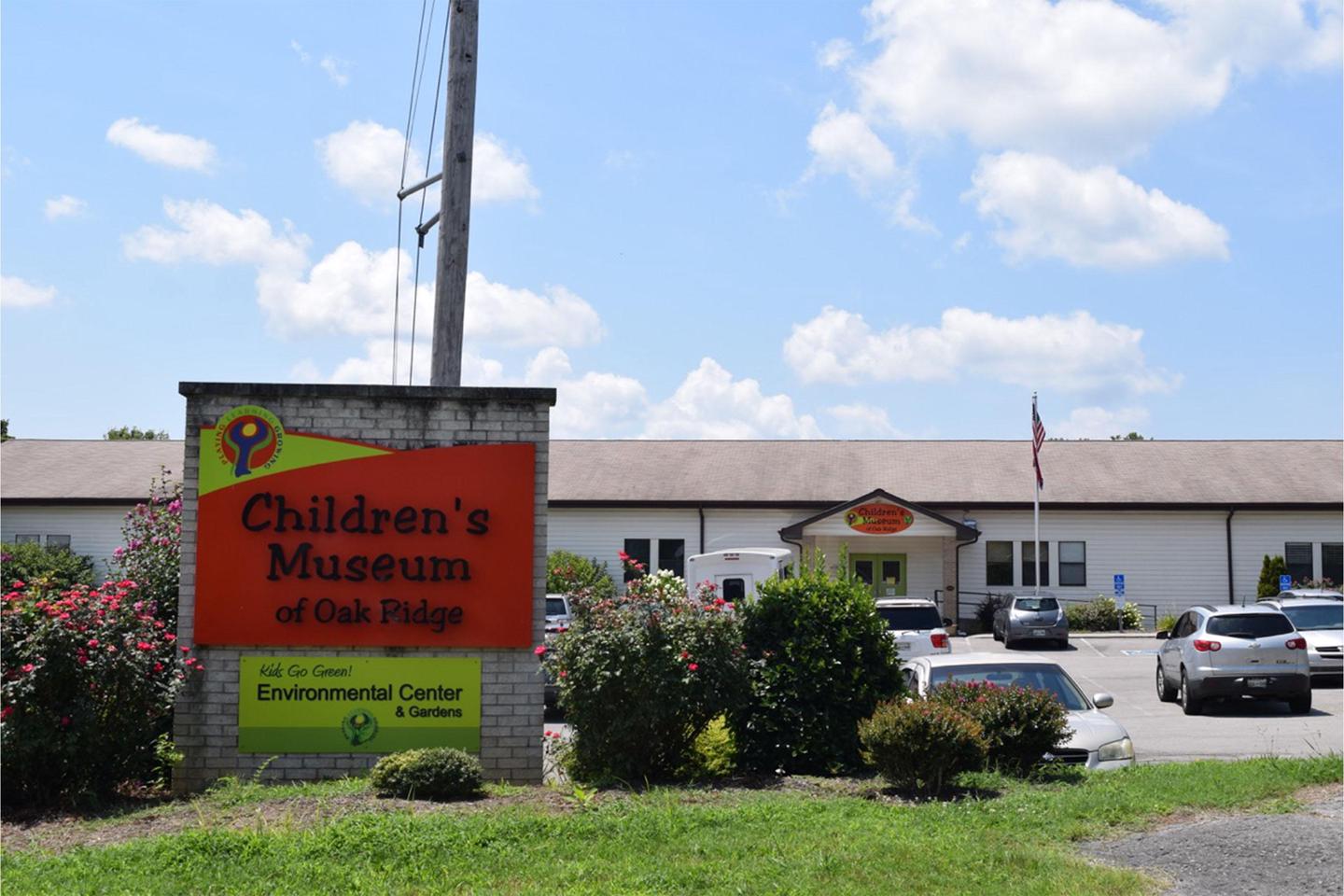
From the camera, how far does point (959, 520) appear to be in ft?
121

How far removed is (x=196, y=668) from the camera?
37.6ft

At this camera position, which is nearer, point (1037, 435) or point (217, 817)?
point (217, 817)

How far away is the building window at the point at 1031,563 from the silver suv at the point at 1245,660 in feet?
58.1

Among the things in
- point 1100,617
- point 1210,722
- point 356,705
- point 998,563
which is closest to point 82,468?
point 998,563

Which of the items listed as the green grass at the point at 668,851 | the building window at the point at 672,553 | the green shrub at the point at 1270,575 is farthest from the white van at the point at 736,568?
the green grass at the point at 668,851

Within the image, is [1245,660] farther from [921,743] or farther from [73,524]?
[73,524]

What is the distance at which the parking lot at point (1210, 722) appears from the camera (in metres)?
14.8

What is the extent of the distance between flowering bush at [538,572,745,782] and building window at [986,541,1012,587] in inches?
1050

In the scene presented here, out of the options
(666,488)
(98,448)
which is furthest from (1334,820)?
(98,448)

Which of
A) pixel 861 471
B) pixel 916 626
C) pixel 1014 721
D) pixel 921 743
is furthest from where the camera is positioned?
pixel 861 471

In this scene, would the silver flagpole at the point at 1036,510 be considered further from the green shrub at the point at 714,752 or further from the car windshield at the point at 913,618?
the green shrub at the point at 714,752

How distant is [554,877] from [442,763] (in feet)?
9.44

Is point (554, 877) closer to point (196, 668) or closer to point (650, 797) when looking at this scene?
point (650, 797)

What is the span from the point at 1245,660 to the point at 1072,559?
18677mm
